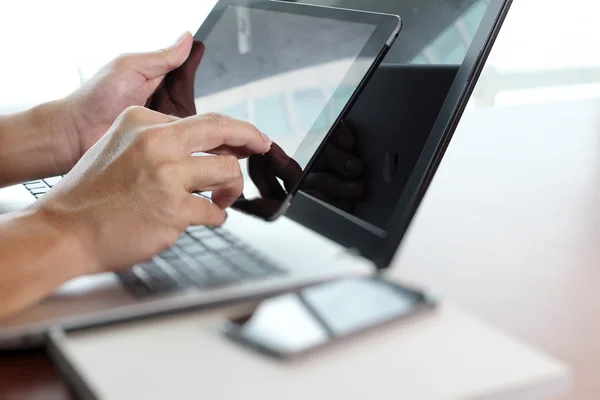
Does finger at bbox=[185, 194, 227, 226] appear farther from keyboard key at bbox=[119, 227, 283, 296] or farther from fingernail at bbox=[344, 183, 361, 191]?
fingernail at bbox=[344, 183, 361, 191]

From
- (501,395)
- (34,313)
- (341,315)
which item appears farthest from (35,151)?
(501,395)

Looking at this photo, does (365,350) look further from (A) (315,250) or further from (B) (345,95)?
(B) (345,95)

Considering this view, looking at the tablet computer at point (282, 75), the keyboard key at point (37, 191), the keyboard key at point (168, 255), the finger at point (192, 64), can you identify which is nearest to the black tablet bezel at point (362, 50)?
the tablet computer at point (282, 75)

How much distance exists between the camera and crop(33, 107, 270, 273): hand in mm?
590

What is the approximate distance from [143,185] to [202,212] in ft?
0.19

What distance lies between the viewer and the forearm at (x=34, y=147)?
0.90 meters

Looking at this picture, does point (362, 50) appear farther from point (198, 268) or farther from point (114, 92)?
point (114, 92)

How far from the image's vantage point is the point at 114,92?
923 millimetres

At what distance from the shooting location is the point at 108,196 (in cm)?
61

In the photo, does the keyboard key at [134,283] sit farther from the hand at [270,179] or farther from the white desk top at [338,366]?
the hand at [270,179]

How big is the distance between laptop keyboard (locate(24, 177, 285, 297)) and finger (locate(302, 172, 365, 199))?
0.34ft

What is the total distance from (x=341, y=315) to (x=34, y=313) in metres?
0.23

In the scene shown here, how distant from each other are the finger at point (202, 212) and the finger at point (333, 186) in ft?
0.36

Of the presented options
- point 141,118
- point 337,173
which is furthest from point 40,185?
point 337,173
